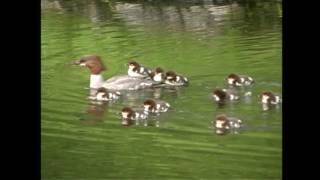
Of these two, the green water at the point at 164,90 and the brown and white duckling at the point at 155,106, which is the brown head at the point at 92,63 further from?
the brown and white duckling at the point at 155,106

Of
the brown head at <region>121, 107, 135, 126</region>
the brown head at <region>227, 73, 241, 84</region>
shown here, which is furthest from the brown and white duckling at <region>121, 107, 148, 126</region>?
the brown head at <region>227, 73, 241, 84</region>

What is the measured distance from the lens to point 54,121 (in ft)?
11.1

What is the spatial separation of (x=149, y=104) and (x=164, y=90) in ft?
0.74

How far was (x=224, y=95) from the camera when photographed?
11.5 feet

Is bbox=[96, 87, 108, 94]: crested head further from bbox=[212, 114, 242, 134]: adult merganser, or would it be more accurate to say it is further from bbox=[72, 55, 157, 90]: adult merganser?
bbox=[212, 114, 242, 134]: adult merganser

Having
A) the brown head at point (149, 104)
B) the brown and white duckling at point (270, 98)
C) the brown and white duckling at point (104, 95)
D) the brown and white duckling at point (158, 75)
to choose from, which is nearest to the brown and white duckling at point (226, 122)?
the brown and white duckling at point (270, 98)

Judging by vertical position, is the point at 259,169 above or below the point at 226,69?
below

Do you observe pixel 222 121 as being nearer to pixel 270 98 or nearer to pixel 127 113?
pixel 270 98

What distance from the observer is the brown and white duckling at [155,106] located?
341 cm

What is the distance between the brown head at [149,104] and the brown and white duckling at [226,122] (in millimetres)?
276

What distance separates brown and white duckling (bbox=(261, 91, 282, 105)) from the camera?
11.1 feet
